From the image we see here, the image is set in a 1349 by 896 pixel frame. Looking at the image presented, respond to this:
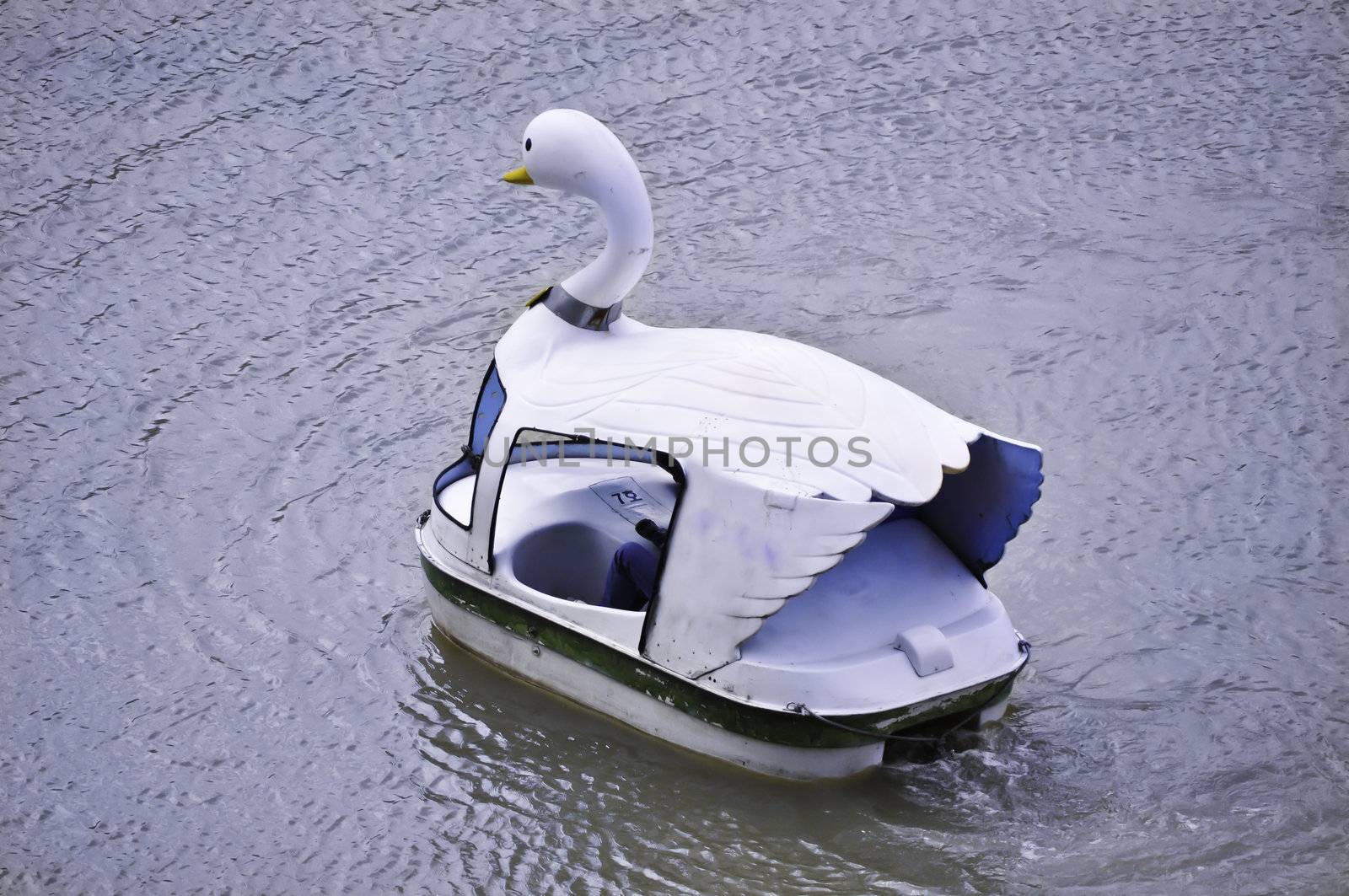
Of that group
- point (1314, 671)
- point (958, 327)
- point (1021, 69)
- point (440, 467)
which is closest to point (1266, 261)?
point (958, 327)

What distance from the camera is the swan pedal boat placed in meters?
5.14

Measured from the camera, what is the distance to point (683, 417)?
5.33m

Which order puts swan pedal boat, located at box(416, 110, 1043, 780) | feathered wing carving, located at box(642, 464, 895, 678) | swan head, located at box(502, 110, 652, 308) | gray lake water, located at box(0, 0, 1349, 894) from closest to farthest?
1. feathered wing carving, located at box(642, 464, 895, 678)
2. swan pedal boat, located at box(416, 110, 1043, 780)
3. gray lake water, located at box(0, 0, 1349, 894)
4. swan head, located at box(502, 110, 652, 308)

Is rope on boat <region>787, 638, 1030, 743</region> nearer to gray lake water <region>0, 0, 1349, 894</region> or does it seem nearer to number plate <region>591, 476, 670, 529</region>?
gray lake water <region>0, 0, 1349, 894</region>

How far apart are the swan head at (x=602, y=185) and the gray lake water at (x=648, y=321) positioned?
5.69 feet

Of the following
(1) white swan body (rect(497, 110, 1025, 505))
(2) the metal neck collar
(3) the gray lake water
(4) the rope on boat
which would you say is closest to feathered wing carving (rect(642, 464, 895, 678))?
(1) white swan body (rect(497, 110, 1025, 505))

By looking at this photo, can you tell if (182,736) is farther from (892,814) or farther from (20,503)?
(892,814)

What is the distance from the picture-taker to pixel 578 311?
5.86 metres

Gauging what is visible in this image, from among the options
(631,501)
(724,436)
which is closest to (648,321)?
(631,501)

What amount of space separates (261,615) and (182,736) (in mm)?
799

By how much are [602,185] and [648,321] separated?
2.93m

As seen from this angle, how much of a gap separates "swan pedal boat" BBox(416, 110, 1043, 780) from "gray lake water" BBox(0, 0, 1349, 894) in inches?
12.3

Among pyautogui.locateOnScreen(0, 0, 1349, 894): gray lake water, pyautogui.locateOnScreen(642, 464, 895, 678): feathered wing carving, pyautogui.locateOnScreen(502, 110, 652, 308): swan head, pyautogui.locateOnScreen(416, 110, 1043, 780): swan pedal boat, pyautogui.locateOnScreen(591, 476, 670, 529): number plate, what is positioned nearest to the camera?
pyautogui.locateOnScreen(642, 464, 895, 678): feathered wing carving

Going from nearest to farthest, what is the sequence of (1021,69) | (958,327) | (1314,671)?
(1314,671) < (958,327) < (1021,69)
